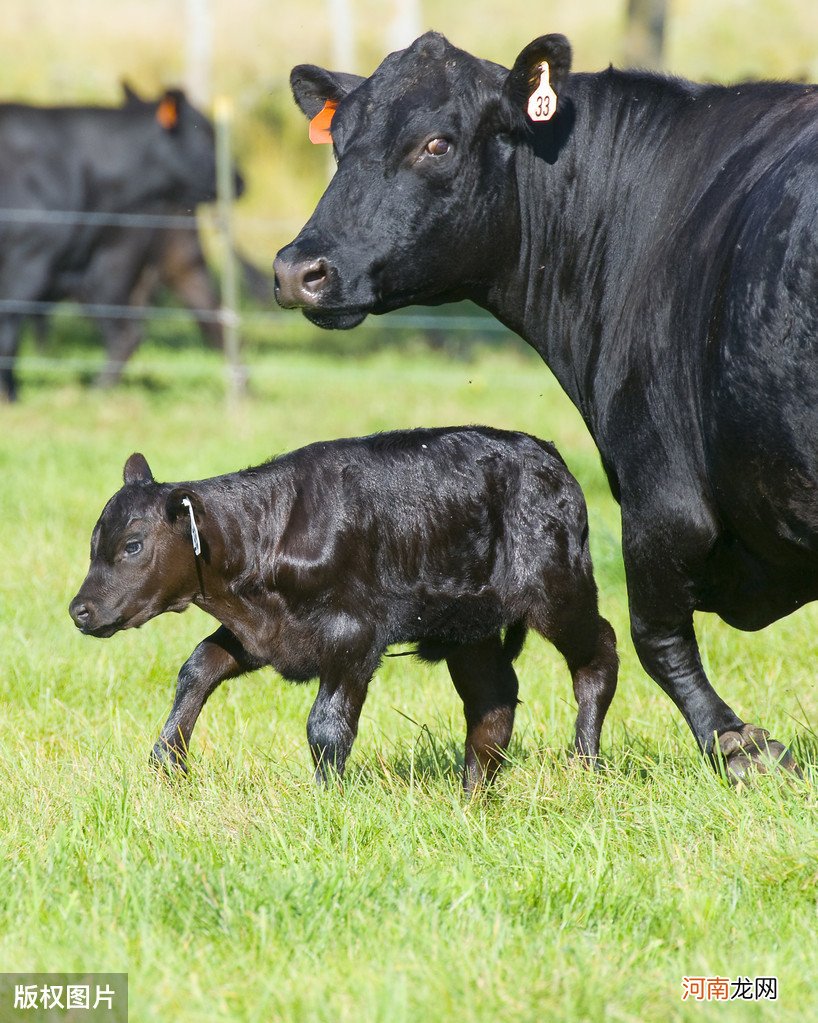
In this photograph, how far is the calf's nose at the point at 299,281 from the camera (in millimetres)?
4016

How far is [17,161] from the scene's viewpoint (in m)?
12.7

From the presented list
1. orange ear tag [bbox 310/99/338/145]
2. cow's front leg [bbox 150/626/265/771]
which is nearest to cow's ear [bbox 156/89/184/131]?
orange ear tag [bbox 310/99/338/145]

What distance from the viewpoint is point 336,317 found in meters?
4.14

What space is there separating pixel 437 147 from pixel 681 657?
5.14 feet

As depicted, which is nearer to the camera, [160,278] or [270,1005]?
[270,1005]

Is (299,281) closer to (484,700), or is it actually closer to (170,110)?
(484,700)

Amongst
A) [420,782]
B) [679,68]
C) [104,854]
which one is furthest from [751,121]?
[679,68]

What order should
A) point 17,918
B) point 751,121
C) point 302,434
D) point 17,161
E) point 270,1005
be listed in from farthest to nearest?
point 17,161, point 302,434, point 751,121, point 17,918, point 270,1005

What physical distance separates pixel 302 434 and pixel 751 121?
679cm

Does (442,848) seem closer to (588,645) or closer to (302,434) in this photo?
(588,645)

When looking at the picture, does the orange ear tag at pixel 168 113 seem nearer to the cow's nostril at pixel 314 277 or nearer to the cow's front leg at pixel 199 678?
the cow's front leg at pixel 199 678

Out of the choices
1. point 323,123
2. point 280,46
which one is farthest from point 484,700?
point 280,46

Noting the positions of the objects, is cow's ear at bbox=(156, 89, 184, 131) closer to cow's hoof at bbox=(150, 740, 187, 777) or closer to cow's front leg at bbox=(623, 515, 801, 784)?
cow's hoof at bbox=(150, 740, 187, 777)

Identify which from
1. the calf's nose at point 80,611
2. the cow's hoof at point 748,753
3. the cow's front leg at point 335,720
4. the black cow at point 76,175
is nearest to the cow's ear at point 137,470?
the calf's nose at point 80,611
